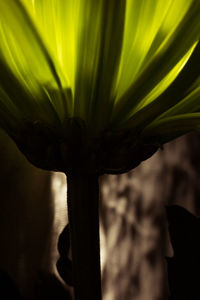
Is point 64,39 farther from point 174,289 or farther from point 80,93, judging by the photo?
point 174,289

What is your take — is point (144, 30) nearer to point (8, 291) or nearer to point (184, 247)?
point (184, 247)

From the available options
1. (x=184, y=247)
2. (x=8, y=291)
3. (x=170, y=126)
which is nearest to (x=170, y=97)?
(x=170, y=126)

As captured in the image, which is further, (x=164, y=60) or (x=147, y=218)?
(x=147, y=218)

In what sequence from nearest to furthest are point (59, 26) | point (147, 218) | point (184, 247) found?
1. point (59, 26)
2. point (184, 247)
3. point (147, 218)

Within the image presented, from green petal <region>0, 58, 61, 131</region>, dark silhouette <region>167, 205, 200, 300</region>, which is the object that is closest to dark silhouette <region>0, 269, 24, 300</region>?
dark silhouette <region>167, 205, 200, 300</region>

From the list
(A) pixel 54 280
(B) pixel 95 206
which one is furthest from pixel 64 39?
(A) pixel 54 280

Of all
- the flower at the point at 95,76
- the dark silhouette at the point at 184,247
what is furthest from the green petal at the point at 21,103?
the dark silhouette at the point at 184,247

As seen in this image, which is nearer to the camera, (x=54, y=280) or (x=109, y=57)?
(x=109, y=57)

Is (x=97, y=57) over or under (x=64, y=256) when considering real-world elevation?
over
